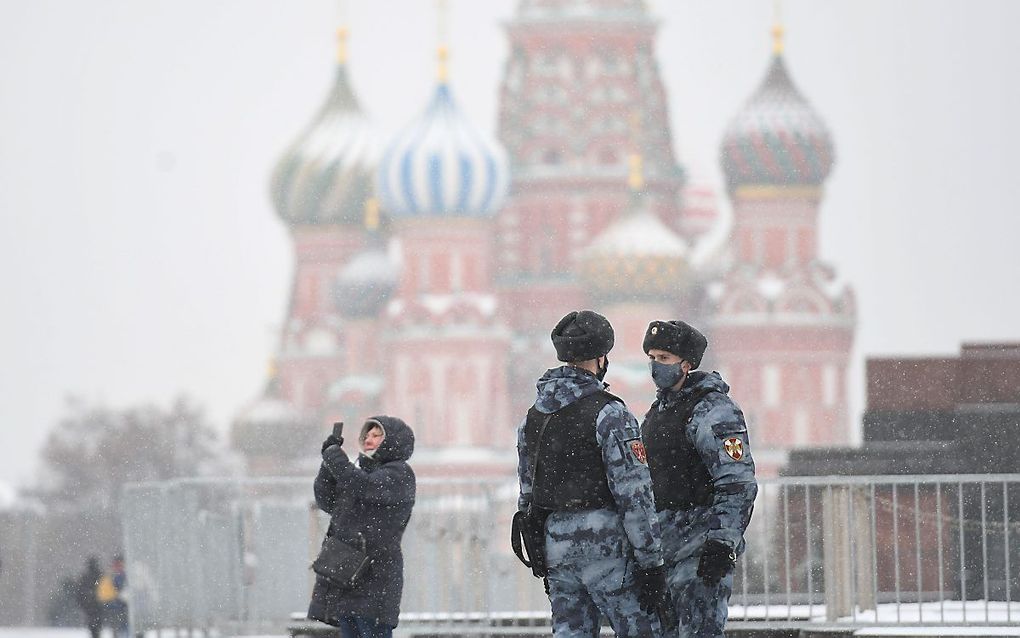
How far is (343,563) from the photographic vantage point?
340 inches

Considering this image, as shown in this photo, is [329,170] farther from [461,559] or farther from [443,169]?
[461,559]

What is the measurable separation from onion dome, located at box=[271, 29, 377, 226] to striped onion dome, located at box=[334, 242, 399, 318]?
318 cm

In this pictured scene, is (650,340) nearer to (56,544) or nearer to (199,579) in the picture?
(199,579)

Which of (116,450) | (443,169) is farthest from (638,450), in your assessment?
(443,169)

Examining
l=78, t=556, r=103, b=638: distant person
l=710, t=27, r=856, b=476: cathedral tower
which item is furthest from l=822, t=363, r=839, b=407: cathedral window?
l=78, t=556, r=103, b=638: distant person

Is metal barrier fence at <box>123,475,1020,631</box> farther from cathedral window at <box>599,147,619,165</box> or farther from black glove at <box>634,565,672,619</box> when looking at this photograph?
cathedral window at <box>599,147,619,165</box>

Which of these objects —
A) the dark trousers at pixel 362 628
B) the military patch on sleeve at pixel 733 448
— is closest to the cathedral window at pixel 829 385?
the dark trousers at pixel 362 628

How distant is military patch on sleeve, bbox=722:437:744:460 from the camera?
778cm

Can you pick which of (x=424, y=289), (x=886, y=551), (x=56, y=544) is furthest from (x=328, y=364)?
(x=886, y=551)

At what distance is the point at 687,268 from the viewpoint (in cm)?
7269

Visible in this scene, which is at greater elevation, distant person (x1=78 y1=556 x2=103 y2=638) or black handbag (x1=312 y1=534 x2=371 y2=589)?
black handbag (x1=312 y1=534 x2=371 y2=589)

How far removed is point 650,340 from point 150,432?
61.9 metres

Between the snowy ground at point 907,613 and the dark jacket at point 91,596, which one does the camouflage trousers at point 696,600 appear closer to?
the snowy ground at point 907,613

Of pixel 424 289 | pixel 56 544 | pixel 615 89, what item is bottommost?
pixel 56 544
